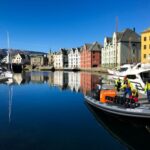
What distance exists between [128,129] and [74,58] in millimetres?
143864

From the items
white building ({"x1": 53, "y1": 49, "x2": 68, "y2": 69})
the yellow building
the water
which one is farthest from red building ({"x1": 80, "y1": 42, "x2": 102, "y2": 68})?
the water

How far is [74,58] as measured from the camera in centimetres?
16112

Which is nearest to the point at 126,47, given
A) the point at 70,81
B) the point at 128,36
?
the point at 128,36

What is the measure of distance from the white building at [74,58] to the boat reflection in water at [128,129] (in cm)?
13494

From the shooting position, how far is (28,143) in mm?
15164

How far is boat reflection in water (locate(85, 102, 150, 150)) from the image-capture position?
15258 millimetres

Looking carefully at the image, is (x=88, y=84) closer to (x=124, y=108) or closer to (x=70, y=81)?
(x=70, y=81)

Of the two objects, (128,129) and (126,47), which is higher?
(126,47)

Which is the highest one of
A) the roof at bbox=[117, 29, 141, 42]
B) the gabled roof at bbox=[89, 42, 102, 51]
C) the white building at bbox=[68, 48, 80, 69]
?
the roof at bbox=[117, 29, 141, 42]

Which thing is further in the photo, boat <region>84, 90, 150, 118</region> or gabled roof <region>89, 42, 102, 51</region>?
gabled roof <region>89, 42, 102, 51</region>

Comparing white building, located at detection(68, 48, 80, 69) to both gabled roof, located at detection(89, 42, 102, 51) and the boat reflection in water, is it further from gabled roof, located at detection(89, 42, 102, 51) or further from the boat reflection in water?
the boat reflection in water

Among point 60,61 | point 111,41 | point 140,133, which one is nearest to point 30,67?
point 60,61

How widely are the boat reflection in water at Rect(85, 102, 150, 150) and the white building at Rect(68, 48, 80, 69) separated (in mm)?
A: 134936

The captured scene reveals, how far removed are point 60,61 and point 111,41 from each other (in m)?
69.0
